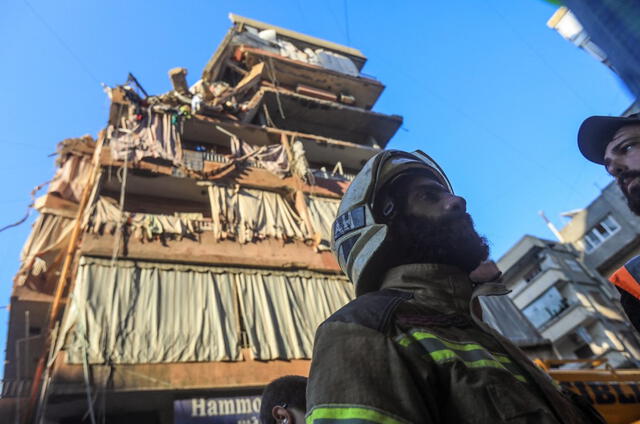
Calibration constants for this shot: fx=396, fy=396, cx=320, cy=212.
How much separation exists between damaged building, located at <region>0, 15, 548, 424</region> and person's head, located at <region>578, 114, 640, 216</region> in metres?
7.07

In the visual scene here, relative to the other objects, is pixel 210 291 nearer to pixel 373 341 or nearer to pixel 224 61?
pixel 373 341

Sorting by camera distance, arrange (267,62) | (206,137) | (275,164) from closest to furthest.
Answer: (275,164)
(206,137)
(267,62)

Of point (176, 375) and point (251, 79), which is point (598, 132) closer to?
point (176, 375)

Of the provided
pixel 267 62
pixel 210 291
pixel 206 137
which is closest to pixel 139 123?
pixel 206 137

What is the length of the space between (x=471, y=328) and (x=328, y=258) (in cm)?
998

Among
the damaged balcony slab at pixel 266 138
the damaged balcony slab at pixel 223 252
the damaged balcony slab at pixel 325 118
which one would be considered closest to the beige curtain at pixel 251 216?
the damaged balcony slab at pixel 223 252

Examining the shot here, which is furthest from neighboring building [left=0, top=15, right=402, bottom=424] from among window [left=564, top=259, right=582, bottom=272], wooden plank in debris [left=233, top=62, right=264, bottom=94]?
window [left=564, top=259, right=582, bottom=272]

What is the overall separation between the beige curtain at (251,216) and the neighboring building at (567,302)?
22111mm

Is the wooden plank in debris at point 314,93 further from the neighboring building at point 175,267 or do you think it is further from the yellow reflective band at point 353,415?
the yellow reflective band at point 353,415

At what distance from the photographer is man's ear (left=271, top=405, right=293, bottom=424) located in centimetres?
338

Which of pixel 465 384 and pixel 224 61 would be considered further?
pixel 224 61

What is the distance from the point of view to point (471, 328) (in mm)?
1801

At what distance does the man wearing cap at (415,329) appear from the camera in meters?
1.27

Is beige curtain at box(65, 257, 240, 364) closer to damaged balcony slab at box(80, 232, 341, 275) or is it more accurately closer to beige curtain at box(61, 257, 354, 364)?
beige curtain at box(61, 257, 354, 364)
